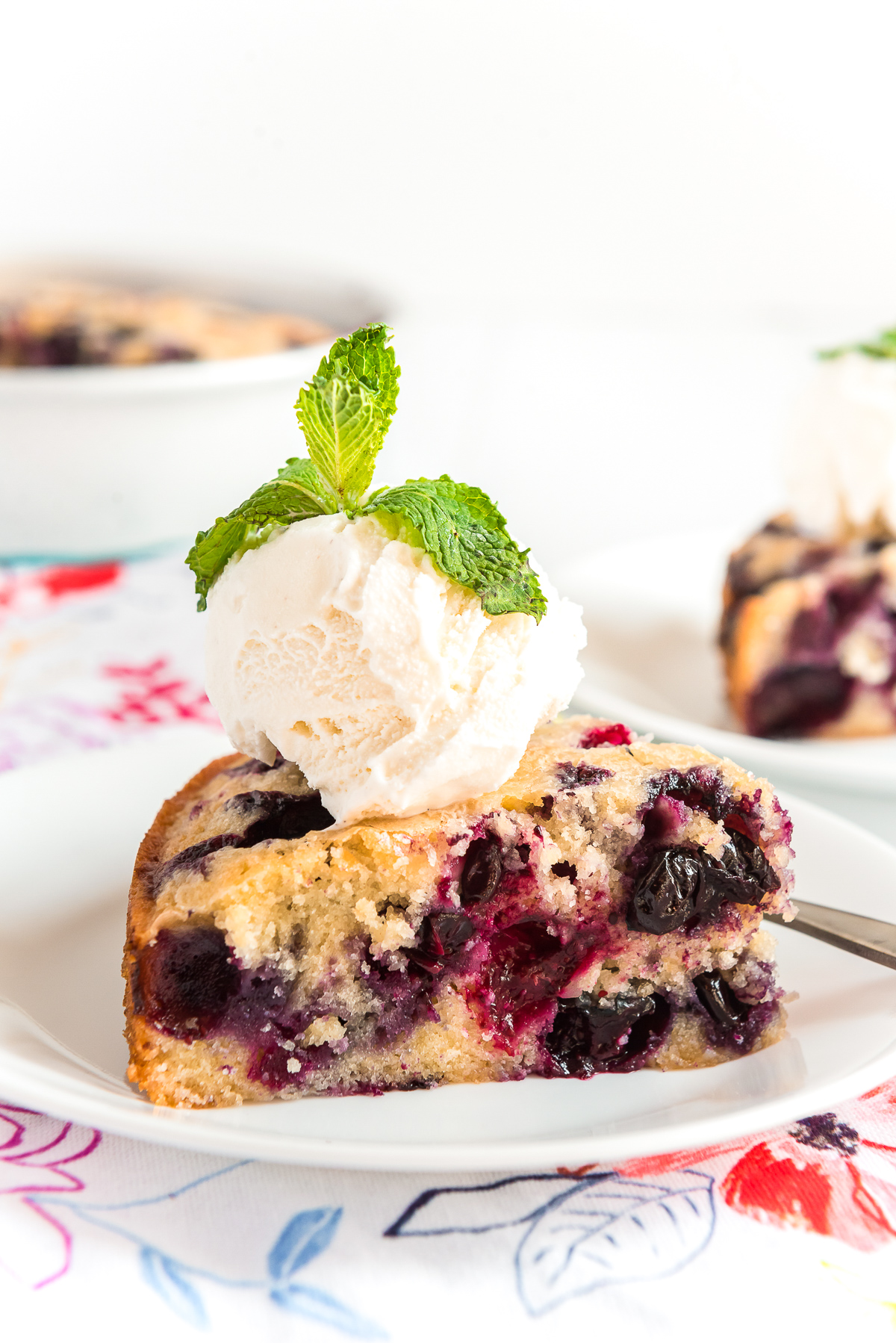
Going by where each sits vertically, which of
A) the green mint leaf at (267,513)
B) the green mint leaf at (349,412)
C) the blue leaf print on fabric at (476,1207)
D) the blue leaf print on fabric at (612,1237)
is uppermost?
the green mint leaf at (349,412)

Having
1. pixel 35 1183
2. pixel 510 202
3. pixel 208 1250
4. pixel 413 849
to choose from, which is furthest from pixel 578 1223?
pixel 510 202

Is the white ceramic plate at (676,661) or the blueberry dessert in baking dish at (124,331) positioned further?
the blueberry dessert in baking dish at (124,331)

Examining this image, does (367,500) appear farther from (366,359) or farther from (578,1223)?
(578,1223)

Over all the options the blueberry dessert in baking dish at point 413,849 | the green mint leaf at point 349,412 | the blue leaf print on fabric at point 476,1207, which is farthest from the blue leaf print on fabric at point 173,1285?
the green mint leaf at point 349,412

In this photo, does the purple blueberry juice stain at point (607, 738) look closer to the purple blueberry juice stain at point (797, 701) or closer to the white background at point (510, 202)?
the purple blueberry juice stain at point (797, 701)

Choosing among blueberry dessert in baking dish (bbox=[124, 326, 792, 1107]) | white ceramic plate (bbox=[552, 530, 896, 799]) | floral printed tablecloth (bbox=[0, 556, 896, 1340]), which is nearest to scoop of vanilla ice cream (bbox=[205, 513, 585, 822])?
blueberry dessert in baking dish (bbox=[124, 326, 792, 1107])

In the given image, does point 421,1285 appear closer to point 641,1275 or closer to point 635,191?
point 641,1275

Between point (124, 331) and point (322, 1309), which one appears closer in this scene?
point (322, 1309)
